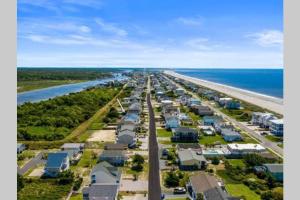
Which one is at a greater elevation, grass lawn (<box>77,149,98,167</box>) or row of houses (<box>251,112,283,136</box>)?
row of houses (<box>251,112,283,136</box>)

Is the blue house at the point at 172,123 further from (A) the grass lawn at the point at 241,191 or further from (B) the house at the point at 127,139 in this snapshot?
(A) the grass lawn at the point at 241,191

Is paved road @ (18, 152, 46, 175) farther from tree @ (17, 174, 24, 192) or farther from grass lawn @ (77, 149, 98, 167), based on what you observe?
grass lawn @ (77, 149, 98, 167)

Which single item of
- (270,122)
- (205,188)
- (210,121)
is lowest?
(205,188)

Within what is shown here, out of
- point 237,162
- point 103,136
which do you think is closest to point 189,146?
point 237,162

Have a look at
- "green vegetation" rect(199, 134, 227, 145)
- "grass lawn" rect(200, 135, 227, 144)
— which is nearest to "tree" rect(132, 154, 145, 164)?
"green vegetation" rect(199, 134, 227, 145)

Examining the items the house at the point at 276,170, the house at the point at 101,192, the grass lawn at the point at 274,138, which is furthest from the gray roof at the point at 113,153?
the grass lawn at the point at 274,138

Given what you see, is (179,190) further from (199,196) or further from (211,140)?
(211,140)

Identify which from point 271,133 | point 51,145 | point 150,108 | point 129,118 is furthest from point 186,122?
point 51,145
